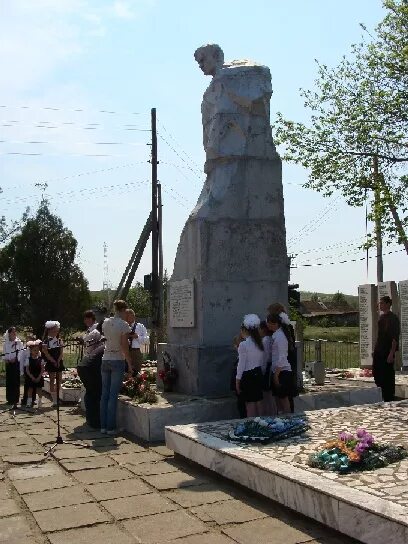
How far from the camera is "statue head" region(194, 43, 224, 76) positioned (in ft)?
30.9

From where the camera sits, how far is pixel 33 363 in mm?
10727

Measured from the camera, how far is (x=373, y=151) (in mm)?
20203

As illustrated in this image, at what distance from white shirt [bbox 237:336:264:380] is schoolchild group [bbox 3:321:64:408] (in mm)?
4150

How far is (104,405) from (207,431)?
83.6 inches

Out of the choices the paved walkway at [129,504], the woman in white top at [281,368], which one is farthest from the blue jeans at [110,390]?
the woman in white top at [281,368]

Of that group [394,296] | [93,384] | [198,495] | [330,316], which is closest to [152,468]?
[198,495]

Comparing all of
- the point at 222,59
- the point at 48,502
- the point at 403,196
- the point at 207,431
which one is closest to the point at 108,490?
the point at 48,502

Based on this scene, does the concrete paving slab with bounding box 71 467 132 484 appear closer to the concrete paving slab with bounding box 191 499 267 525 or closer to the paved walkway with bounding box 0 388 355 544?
the paved walkway with bounding box 0 388 355 544

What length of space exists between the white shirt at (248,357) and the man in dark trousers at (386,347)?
2.66 meters

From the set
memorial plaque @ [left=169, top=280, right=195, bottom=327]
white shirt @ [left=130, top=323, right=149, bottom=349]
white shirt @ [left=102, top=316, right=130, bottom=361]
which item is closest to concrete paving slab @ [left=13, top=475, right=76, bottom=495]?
white shirt @ [left=102, top=316, right=130, bottom=361]

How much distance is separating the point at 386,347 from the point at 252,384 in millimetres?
2846

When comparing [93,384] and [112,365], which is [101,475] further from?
[93,384]

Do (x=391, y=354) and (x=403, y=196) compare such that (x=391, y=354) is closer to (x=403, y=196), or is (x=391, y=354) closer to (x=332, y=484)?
(x=332, y=484)

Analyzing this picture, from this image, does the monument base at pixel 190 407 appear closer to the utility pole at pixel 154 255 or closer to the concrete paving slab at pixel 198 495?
the concrete paving slab at pixel 198 495
